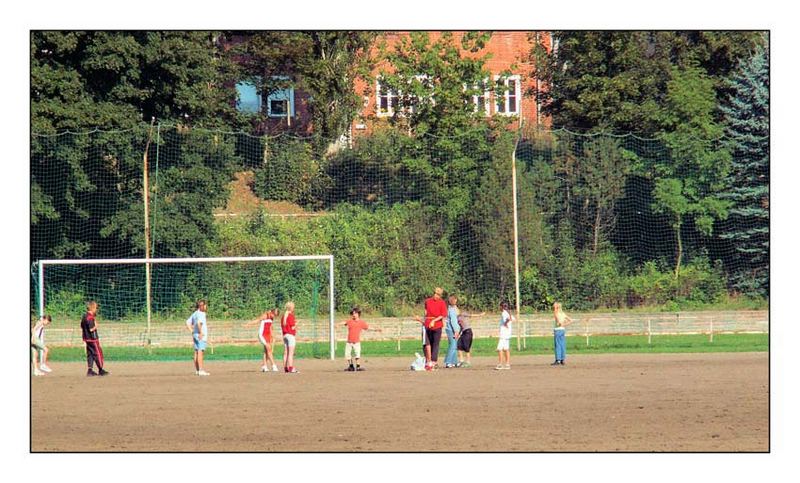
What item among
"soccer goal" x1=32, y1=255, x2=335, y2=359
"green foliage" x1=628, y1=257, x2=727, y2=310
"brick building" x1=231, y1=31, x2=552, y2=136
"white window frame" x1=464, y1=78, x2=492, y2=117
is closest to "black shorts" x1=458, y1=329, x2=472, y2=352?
"soccer goal" x1=32, y1=255, x2=335, y2=359

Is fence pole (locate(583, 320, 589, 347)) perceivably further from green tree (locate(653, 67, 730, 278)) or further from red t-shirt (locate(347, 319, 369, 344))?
red t-shirt (locate(347, 319, 369, 344))

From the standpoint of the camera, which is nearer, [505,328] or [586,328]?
[505,328]

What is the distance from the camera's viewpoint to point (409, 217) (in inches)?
1655

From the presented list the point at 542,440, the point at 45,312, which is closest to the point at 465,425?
the point at 542,440

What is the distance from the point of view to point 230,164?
41938 mm

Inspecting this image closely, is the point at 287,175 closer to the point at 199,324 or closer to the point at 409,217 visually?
the point at 409,217

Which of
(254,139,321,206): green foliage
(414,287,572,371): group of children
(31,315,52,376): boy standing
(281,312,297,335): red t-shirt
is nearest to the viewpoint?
(31,315,52,376): boy standing

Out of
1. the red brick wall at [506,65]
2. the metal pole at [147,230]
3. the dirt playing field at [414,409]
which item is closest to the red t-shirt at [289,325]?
the dirt playing field at [414,409]

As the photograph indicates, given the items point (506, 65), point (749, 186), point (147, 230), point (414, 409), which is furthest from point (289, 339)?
point (506, 65)

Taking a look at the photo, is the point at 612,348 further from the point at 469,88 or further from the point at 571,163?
the point at 469,88

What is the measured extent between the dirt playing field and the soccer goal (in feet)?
23.0

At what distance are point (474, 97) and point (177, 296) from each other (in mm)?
16519

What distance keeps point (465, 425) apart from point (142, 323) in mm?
18284

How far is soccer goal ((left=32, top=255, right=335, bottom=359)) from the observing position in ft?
113
